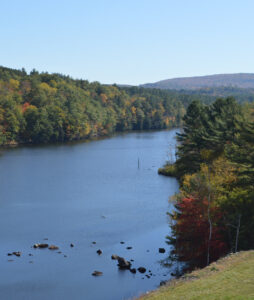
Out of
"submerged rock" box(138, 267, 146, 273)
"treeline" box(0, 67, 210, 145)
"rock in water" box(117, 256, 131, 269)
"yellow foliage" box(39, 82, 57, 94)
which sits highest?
"yellow foliage" box(39, 82, 57, 94)

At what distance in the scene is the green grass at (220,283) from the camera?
21.0 meters

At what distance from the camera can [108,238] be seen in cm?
4541

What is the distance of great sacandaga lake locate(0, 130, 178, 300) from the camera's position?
113 feet

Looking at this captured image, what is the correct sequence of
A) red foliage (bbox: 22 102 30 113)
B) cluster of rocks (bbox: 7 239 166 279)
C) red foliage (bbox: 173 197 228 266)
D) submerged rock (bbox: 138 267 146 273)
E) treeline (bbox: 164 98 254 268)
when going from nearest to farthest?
treeline (bbox: 164 98 254 268) < red foliage (bbox: 173 197 228 266) < cluster of rocks (bbox: 7 239 166 279) < submerged rock (bbox: 138 267 146 273) < red foliage (bbox: 22 102 30 113)

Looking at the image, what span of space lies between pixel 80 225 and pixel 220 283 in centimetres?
2870

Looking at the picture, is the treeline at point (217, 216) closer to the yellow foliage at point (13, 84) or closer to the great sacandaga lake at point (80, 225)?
the great sacandaga lake at point (80, 225)

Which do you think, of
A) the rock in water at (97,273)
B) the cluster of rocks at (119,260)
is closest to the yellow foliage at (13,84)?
the cluster of rocks at (119,260)

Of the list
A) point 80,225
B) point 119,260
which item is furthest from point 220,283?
point 80,225

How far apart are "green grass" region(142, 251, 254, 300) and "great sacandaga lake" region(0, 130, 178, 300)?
7557 millimetres

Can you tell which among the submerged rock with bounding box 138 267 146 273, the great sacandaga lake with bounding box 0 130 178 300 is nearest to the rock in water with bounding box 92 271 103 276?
the great sacandaga lake with bounding box 0 130 178 300

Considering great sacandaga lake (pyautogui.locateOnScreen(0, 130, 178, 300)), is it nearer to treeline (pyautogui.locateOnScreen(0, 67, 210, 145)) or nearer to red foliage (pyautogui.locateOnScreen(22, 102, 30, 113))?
treeline (pyautogui.locateOnScreen(0, 67, 210, 145))

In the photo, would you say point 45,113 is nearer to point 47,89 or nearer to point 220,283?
point 47,89

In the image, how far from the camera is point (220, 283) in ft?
75.8

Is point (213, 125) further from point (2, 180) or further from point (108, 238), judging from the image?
point (2, 180)
